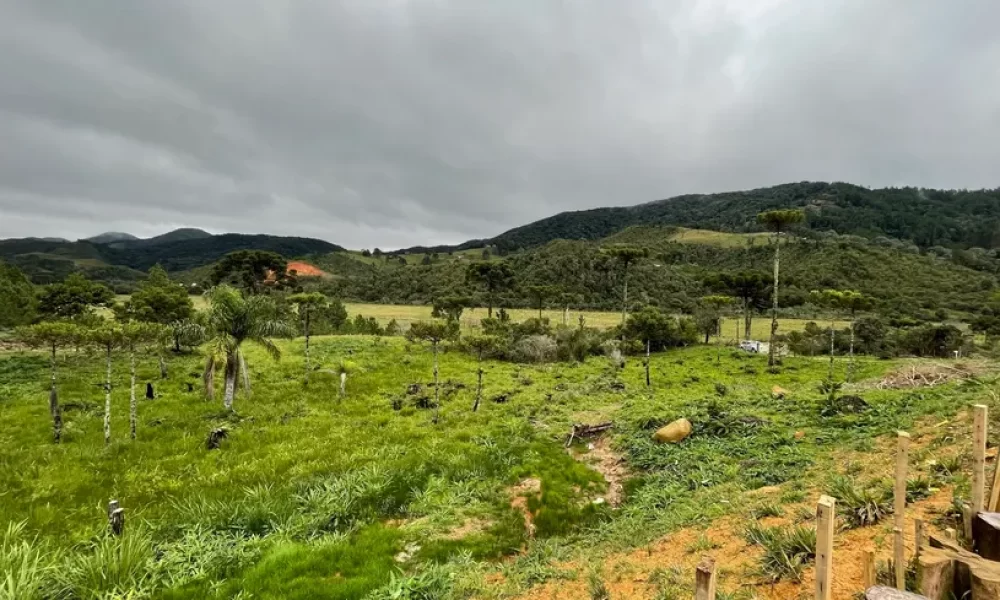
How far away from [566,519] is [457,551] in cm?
319

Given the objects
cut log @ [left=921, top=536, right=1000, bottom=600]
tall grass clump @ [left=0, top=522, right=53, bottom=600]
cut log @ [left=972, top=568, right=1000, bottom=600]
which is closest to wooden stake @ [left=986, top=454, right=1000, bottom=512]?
cut log @ [left=921, top=536, right=1000, bottom=600]

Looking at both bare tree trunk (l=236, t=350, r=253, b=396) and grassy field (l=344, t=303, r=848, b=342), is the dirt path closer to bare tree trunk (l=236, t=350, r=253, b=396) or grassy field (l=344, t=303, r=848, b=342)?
bare tree trunk (l=236, t=350, r=253, b=396)

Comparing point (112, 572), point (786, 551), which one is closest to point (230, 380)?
point (112, 572)

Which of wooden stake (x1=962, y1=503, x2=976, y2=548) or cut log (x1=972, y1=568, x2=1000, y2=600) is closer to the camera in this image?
cut log (x1=972, y1=568, x2=1000, y2=600)

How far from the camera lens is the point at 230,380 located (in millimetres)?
20578

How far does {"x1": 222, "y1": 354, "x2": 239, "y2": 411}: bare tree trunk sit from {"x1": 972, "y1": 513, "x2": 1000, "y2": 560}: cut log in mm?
23047

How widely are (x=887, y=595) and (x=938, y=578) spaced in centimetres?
97

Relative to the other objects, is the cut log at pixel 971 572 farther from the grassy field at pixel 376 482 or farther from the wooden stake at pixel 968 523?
the grassy field at pixel 376 482

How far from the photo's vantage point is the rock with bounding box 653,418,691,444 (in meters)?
15.4

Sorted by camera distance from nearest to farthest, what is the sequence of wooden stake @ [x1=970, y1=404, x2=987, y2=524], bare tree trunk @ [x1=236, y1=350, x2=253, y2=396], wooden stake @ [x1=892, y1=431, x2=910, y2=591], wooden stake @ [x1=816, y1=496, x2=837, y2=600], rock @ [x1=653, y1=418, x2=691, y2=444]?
1. wooden stake @ [x1=816, y1=496, x2=837, y2=600]
2. wooden stake @ [x1=892, y1=431, x2=910, y2=591]
3. wooden stake @ [x1=970, y1=404, x2=987, y2=524]
4. rock @ [x1=653, y1=418, x2=691, y2=444]
5. bare tree trunk @ [x1=236, y1=350, x2=253, y2=396]

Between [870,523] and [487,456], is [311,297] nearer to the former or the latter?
[487,456]

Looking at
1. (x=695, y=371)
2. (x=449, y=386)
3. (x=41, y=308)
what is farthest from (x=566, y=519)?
(x=41, y=308)

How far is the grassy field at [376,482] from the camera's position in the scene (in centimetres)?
780

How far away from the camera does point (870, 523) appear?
23.1ft
